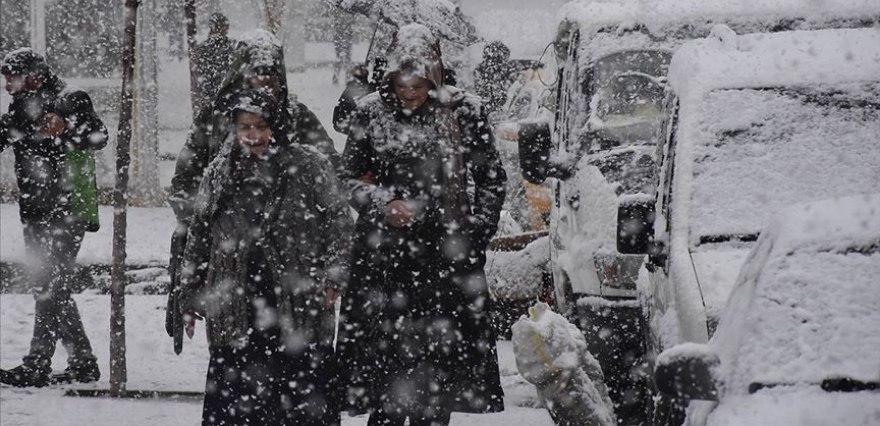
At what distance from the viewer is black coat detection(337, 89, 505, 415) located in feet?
17.0

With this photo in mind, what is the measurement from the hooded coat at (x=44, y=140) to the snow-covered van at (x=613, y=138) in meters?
2.75

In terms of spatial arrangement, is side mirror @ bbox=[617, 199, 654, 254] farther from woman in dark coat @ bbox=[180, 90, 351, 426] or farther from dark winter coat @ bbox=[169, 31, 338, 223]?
dark winter coat @ bbox=[169, 31, 338, 223]

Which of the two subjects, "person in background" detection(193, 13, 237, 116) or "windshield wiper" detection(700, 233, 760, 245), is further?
"person in background" detection(193, 13, 237, 116)

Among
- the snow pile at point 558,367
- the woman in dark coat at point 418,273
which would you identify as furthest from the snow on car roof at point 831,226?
the snow pile at point 558,367

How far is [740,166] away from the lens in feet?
14.9

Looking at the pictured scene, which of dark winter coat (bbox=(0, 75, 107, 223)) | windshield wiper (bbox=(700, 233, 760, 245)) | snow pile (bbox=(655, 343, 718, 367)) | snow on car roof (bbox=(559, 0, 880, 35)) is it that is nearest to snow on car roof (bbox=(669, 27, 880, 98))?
windshield wiper (bbox=(700, 233, 760, 245))

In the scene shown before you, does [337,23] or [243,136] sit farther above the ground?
[243,136]

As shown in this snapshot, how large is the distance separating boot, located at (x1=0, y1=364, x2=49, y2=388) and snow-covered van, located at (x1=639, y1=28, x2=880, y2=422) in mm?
3924

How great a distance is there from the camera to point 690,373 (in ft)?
9.87

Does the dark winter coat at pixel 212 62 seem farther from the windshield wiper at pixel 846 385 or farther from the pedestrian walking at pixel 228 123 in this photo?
the windshield wiper at pixel 846 385

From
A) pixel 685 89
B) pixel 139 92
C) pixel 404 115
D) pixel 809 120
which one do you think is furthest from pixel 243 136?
pixel 139 92

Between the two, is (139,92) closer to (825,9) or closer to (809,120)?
(825,9)

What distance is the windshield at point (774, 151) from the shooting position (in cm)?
440

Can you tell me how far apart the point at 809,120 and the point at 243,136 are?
2.22 metres
